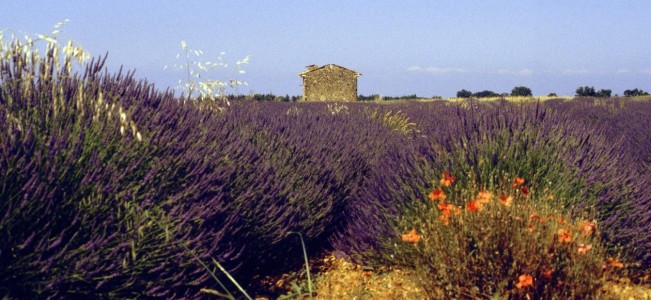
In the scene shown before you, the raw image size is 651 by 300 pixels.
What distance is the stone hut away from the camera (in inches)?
1783

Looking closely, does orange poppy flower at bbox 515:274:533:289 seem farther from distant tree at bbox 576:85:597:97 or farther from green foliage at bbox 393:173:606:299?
distant tree at bbox 576:85:597:97

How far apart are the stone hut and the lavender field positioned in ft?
128

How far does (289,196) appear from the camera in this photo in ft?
16.6

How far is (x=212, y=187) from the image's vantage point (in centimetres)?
407

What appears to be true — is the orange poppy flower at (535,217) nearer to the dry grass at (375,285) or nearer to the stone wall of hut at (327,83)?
the dry grass at (375,285)

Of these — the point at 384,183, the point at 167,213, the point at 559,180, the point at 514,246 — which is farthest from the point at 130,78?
the point at 559,180

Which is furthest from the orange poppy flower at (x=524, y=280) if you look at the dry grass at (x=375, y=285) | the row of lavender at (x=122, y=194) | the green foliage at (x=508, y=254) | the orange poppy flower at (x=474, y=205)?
the row of lavender at (x=122, y=194)

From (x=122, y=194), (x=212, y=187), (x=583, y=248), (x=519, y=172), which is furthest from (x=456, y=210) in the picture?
(x=122, y=194)

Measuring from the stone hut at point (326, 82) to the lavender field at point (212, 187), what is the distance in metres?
38.9

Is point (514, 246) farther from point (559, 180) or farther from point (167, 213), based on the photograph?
point (167, 213)

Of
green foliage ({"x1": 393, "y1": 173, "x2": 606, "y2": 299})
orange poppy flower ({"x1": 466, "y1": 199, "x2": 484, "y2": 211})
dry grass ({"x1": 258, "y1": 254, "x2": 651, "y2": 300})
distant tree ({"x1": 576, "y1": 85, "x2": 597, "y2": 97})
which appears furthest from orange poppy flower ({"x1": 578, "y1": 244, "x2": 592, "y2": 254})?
distant tree ({"x1": 576, "y1": 85, "x2": 597, "y2": 97})

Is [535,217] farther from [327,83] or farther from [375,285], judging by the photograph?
[327,83]

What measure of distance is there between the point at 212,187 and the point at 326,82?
41.6 metres

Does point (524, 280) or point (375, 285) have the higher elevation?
point (524, 280)
